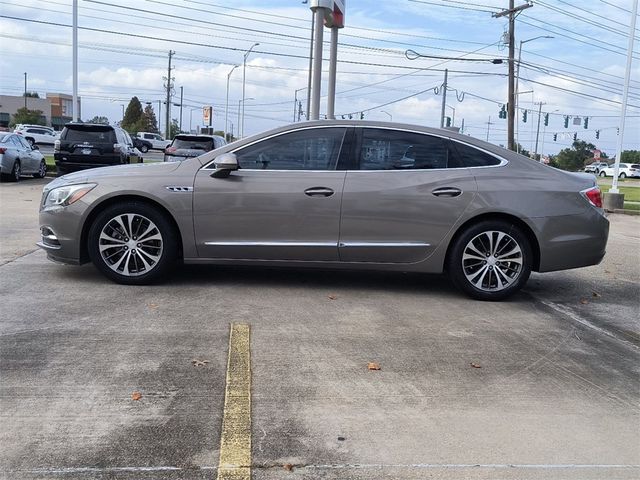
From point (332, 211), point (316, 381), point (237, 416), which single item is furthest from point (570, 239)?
point (237, 416)

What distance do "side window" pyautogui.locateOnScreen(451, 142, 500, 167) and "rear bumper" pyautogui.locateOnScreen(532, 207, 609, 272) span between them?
704 mm

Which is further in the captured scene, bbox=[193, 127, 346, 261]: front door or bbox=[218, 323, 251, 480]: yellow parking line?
bbox=[193, 127, 346, 261]: front door

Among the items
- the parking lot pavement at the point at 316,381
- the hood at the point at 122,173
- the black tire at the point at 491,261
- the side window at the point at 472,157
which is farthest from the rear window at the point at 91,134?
the black tire at the point at 491,261

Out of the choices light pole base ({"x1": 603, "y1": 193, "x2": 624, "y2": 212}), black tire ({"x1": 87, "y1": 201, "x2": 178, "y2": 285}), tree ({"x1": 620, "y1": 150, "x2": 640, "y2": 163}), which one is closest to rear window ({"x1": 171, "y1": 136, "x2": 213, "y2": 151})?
black tire ({"x1": 87, "y1": 201, "x2": 178, "y2": 285})

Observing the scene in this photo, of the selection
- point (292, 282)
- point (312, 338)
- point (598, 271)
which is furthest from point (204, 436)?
point (598, 271)

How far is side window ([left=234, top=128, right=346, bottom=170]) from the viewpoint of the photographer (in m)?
5.88

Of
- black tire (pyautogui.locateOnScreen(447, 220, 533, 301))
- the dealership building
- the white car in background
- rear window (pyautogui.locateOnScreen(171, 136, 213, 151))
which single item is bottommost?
black tire (pyautogui.locateOnScreen(447, 220, 533, 301))

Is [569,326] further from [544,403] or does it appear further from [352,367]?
[352,367]

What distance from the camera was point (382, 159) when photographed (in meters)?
5.95

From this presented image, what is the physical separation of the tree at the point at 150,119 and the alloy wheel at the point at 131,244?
89956 mm

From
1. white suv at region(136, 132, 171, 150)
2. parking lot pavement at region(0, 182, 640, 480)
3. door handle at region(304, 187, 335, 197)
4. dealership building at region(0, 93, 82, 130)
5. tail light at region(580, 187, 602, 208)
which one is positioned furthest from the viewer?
dealership building at region(0, 93, 82, 130)

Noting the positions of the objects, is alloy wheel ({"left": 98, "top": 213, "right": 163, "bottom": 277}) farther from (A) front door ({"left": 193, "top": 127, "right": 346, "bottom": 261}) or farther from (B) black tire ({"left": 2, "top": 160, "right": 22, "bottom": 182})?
(B) black tire ({"left": 2, "top": 160, "right": 22, "bottom": 182})

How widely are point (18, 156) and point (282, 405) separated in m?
15.8

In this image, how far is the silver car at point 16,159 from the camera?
1612 cm
